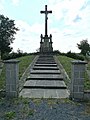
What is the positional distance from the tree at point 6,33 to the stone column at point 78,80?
150 feet

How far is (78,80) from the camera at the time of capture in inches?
312


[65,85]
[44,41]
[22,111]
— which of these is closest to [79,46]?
[44,41]

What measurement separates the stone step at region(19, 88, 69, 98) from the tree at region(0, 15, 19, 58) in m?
44.0

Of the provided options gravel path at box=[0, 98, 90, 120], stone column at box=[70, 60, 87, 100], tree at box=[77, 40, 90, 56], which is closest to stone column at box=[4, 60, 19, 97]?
gravel path at box=[0, 98, 90, 120]

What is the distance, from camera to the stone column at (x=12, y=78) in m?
8.02

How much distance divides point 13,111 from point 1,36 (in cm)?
4958

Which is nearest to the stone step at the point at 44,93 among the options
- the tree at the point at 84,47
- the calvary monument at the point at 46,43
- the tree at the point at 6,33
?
the calvary monument at the point at 46,43

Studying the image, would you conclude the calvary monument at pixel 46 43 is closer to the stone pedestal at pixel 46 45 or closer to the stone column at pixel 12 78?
the stone pedestal at pixel 46 45

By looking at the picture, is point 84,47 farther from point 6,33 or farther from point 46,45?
point 46,45

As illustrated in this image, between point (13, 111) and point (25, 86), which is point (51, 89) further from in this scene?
point (13, 111)

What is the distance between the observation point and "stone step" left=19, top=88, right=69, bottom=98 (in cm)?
839

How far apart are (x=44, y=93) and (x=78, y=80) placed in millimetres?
1479

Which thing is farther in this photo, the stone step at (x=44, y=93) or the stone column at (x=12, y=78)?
the stone step at (x=44, y=93)

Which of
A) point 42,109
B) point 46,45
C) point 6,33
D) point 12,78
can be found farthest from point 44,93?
point 6,33
